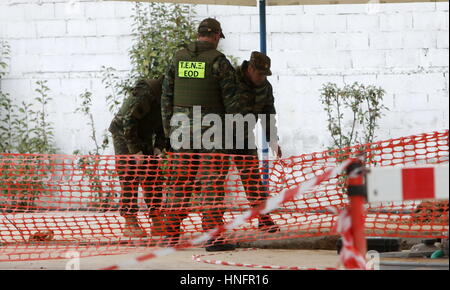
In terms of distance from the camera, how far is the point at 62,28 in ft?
38.0

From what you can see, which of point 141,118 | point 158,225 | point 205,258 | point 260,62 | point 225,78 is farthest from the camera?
point 141,118

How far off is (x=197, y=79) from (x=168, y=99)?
1.12ft

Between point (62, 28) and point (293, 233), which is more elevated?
point (62, 28)

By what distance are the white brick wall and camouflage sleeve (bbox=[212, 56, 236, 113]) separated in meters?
3.27

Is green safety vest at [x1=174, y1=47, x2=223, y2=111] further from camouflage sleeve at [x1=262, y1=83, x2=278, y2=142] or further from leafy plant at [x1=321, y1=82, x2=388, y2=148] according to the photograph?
leafy plant at [x1=321, y1=82, x2=388, y2=148]

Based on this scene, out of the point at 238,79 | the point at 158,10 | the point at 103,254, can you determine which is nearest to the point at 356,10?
the point at 158,10

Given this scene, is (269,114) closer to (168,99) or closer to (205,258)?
(168,99)

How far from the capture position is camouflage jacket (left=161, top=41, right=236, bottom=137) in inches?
311

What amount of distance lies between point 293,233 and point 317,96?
3626mm

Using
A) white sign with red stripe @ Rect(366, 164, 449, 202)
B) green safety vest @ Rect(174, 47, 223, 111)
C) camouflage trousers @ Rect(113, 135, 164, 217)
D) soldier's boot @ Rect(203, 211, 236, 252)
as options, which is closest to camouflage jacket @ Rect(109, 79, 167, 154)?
camouflage trousers @ Rect(113, 135, 164, 217)

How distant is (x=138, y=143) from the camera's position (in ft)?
27.7

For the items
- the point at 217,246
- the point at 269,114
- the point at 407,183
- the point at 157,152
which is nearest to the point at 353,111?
the point at 269,114

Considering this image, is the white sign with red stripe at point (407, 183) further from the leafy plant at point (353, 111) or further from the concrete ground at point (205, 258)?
the leafy plant at point (353, 111)
